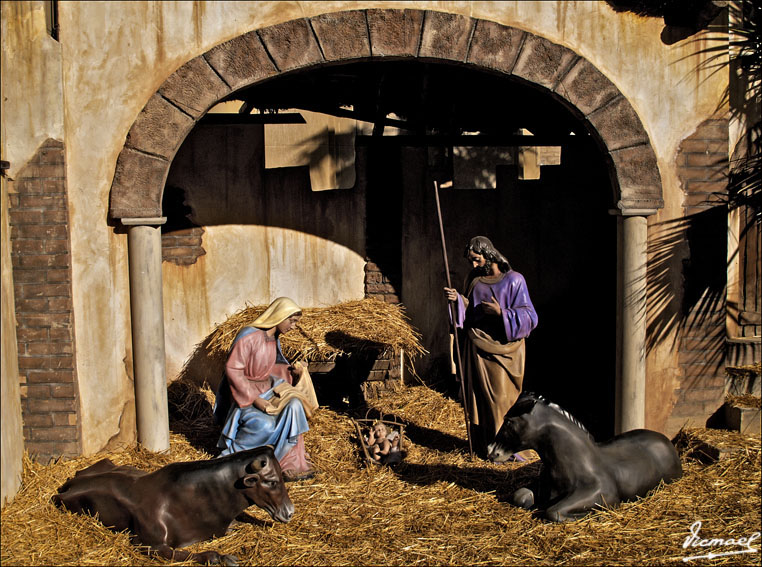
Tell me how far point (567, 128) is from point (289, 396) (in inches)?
173

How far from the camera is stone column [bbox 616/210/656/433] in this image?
6.66m

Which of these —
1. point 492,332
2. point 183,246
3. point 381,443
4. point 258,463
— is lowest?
point 381,443

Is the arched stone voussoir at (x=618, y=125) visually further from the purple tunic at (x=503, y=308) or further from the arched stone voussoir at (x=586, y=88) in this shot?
the purple tunic at (x=503, y=308)

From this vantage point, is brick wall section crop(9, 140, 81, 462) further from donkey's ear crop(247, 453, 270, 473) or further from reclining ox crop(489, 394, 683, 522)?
reclining ox crop(489, 394, 683, 522)

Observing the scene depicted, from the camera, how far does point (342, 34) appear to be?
6246 millimetres

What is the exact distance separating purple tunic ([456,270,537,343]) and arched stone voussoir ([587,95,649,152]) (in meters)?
1.34

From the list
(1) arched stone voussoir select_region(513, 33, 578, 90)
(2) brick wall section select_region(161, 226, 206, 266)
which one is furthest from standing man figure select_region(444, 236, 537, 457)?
(2) brick wall section select_region(161, 226, 206, 266)

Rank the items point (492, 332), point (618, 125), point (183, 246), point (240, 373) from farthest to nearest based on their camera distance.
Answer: point (183, 246), point (492, 332), point (618, 125), point (240, 373)

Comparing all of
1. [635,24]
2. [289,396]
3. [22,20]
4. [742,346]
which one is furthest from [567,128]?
[22,20]

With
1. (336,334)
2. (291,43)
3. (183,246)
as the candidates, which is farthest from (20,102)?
(336,334)

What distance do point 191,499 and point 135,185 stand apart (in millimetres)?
2487

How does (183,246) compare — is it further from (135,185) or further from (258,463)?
(258,463)

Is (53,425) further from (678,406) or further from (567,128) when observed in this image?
(567,128)

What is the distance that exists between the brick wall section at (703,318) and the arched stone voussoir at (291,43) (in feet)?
10.3
